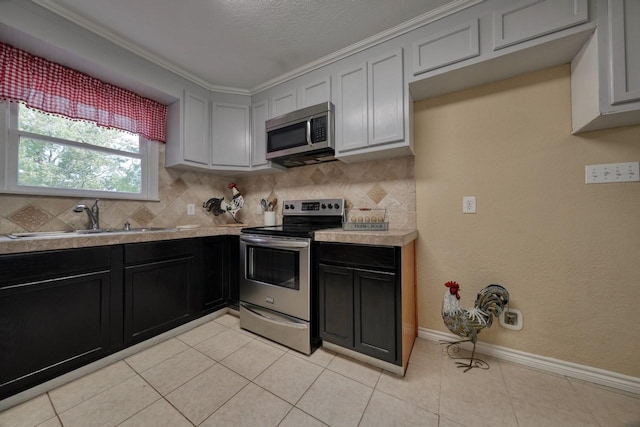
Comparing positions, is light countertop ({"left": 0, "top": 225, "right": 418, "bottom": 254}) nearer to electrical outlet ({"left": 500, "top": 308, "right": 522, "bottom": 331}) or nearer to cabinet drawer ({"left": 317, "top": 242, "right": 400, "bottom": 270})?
cabinet drawer ({"left": 317, "top": 242, "right": 400, "bottom": 270})

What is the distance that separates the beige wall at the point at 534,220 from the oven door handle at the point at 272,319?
1.01 metres

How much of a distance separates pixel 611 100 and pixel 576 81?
0.33m

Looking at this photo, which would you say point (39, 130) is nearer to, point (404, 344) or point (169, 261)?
point (169, 261)

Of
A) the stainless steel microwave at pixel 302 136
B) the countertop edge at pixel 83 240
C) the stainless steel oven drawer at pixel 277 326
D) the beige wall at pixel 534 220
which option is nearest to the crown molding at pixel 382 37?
the stainless steel microwave at pixel 302 136

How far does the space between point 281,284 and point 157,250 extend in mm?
979

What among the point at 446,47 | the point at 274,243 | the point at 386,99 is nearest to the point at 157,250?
the point at 274,243

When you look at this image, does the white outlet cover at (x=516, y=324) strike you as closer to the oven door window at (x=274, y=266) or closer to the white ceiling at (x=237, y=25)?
the oven door window at (x=274, y=266)

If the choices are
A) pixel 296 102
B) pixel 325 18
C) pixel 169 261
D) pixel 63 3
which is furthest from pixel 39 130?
pixel 325 18

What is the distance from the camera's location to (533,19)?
1.28 m

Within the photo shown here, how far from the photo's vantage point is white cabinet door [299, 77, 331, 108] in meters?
2.02

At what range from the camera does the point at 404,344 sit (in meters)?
1.43

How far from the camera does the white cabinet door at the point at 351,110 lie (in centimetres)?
183

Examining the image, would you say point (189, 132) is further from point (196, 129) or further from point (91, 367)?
point (91, 367)

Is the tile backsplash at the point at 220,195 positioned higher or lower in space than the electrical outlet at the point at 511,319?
higher
